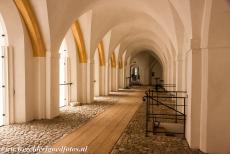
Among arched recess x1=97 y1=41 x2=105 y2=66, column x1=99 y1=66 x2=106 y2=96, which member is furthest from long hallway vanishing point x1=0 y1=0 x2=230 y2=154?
column x1=99 y1=66 x2=106 y2=96

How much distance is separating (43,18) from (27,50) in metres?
1.09

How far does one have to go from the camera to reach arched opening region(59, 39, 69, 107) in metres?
10.2

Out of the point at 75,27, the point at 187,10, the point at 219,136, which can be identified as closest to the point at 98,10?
the point at 75,27

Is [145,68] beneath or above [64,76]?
above

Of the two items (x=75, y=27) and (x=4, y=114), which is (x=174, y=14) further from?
(x=4, y=114)

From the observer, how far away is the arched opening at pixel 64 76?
10203 mm

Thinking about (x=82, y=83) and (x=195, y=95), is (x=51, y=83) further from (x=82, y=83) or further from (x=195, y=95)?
(x=195, y=95)

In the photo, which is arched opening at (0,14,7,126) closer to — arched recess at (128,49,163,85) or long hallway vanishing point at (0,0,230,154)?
long hallway vanishing point at (0,0,230,154)

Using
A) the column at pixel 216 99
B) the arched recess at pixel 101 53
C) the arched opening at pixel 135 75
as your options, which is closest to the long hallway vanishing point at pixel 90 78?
the column at pixel 216 99

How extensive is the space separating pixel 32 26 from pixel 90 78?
4893 millimetres

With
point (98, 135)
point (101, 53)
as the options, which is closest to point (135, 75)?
point (101, 53)

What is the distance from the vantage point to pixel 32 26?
6594 mm

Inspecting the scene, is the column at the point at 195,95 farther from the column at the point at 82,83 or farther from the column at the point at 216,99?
the column at the point at 82,83

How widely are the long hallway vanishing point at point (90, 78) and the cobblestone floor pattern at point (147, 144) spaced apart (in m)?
0.02
